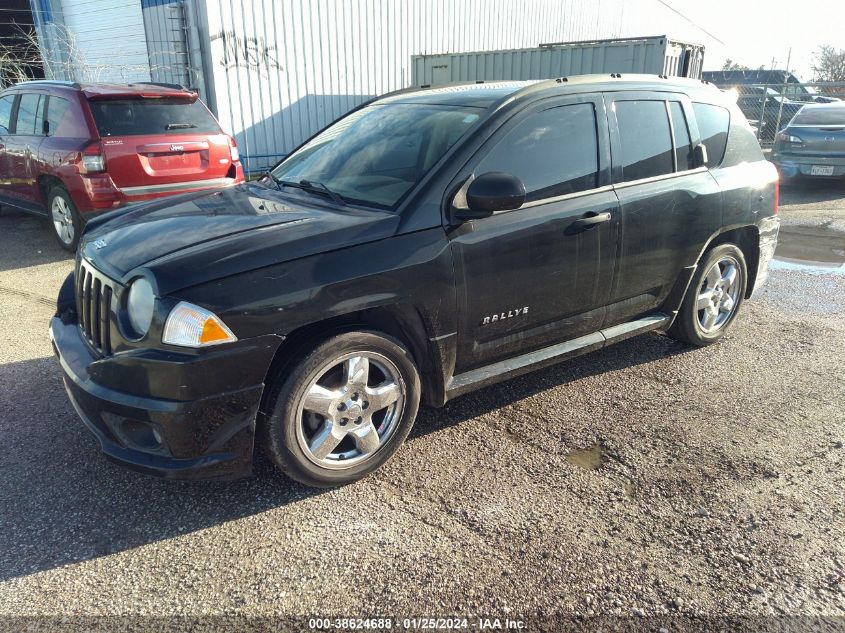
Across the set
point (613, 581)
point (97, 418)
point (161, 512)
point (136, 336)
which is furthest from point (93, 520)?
point (613, 581)

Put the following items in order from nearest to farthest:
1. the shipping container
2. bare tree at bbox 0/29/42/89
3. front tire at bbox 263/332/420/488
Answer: front tire at bbox 263/332/420/488 → the shipping container → bare tree at bbox 0/29/42/89

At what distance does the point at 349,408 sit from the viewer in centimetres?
298

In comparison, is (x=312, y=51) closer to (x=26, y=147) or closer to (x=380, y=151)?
(x=26, y=147)

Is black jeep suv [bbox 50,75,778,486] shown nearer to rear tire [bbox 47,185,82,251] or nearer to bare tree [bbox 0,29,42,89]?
rear tire [bbox 47,185,82,251]

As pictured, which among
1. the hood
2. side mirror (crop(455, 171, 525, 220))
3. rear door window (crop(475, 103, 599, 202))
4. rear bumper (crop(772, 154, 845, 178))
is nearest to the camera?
the hood

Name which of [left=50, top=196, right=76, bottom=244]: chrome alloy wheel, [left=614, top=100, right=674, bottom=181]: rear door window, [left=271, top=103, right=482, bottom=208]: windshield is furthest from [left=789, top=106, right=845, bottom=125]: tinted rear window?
[left=50, top=196, right=76, bottom=244]: chrome alloy wheel

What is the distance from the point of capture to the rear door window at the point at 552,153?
11.0 feet

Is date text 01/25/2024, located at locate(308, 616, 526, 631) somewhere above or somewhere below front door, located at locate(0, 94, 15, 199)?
below

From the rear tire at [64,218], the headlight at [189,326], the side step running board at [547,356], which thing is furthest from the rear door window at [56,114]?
the side step running board at [547,356]

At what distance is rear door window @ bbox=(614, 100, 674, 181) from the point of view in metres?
3.84

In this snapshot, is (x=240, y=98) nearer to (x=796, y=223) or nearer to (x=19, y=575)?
(x=796, y=223)

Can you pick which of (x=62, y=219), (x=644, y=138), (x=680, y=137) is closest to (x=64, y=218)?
(x=62, y=219)

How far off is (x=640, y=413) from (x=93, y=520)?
292cm

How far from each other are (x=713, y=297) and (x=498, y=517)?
274 cm
